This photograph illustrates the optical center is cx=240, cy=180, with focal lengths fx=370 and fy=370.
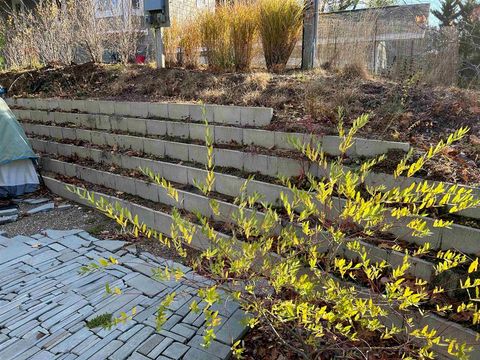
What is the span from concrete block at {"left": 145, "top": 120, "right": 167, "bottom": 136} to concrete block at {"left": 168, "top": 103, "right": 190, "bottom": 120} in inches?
6.7

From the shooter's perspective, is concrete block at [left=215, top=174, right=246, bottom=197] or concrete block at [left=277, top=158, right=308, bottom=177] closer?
concrete block at [left=277, top=158, right=308, bottom=177]

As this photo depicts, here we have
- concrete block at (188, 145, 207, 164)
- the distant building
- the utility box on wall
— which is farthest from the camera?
the distant building

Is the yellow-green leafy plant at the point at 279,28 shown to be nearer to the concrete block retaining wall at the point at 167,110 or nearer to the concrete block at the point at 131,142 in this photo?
the concrete block retaining wall at the point at 167,110

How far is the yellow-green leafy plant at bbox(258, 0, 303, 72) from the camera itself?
536cm

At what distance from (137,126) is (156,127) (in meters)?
0.37

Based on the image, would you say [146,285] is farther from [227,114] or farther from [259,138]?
[227,114]

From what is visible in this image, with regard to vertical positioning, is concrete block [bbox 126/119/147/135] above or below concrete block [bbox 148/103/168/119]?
below

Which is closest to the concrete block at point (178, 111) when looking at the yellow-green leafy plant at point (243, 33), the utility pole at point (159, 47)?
the yellow-green leafy plant at point (243, 33)

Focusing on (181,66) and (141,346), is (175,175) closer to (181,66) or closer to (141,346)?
(141,346)

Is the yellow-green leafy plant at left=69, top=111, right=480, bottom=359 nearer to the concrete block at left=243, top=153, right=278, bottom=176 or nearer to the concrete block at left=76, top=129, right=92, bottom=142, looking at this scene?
the concrete block at left=243, top=153, right=278, bottom=176

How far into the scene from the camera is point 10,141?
462cm

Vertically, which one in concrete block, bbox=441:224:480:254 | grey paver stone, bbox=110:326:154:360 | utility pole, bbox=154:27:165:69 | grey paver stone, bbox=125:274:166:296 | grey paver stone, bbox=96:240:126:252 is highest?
utility pole, bbox=154:27:165:69

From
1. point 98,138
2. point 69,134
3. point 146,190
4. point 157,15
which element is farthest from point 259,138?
point 157,15

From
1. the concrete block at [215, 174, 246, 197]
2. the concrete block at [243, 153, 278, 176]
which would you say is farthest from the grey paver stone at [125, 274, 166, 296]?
the concrete block at [243, 153, 278, 176]
